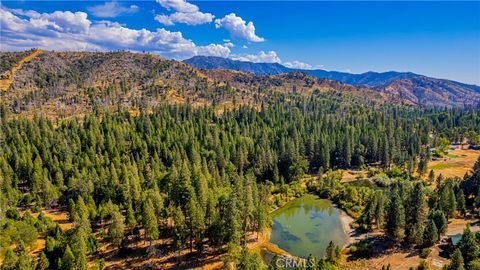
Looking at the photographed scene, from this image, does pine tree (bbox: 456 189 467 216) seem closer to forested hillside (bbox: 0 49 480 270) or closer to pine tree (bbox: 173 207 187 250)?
forested hillside (bbox: 0 49 480 270)

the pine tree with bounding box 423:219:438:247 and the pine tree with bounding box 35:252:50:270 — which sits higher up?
the pine tree with bounding box 423:219:438:247

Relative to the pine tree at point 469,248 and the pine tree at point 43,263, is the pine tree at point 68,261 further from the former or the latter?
the pine tree at point 469,248

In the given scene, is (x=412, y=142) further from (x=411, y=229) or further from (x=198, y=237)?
(x=198, y=237)

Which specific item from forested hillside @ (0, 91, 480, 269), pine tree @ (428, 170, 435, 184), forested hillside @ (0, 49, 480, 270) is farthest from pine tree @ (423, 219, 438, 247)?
pine tree @ (428, 170, 435, 184)

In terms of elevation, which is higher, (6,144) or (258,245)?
(6,144)

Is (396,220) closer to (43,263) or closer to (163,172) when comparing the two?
(43,263)

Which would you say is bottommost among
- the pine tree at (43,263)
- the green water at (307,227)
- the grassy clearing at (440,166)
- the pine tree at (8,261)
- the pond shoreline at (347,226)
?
the green water at (307,227)

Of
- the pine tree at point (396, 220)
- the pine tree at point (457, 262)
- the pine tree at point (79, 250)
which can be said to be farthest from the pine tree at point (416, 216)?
the pine tree at point (79, 250)

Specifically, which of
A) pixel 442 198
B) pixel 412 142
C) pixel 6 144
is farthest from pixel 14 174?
pixel 412 142
